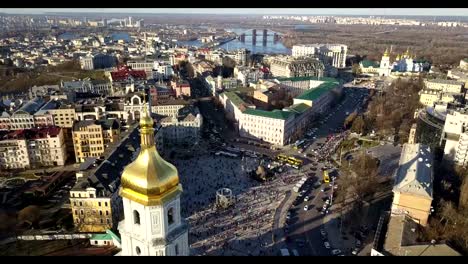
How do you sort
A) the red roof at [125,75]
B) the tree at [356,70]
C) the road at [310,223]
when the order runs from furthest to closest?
the tree at [356,70]
the red roof at [125,75]
the road at [310,223]

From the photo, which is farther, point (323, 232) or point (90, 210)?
point (323, 232)

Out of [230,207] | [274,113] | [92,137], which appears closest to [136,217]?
[230,207]

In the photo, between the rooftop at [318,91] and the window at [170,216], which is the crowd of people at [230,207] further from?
the rooftop at [318,91]

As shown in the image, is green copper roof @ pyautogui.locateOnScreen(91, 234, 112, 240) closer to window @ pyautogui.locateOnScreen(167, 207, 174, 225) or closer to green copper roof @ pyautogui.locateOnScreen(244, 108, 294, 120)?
window @ pyautogui.locateOnScreen(167, 207, 174, 225)

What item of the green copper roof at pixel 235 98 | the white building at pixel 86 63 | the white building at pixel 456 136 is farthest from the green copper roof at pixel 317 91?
the white building at pixel 86 63

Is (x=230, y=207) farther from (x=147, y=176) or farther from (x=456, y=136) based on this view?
(x=456, y=136)

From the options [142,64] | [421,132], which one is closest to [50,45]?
[142,64]
